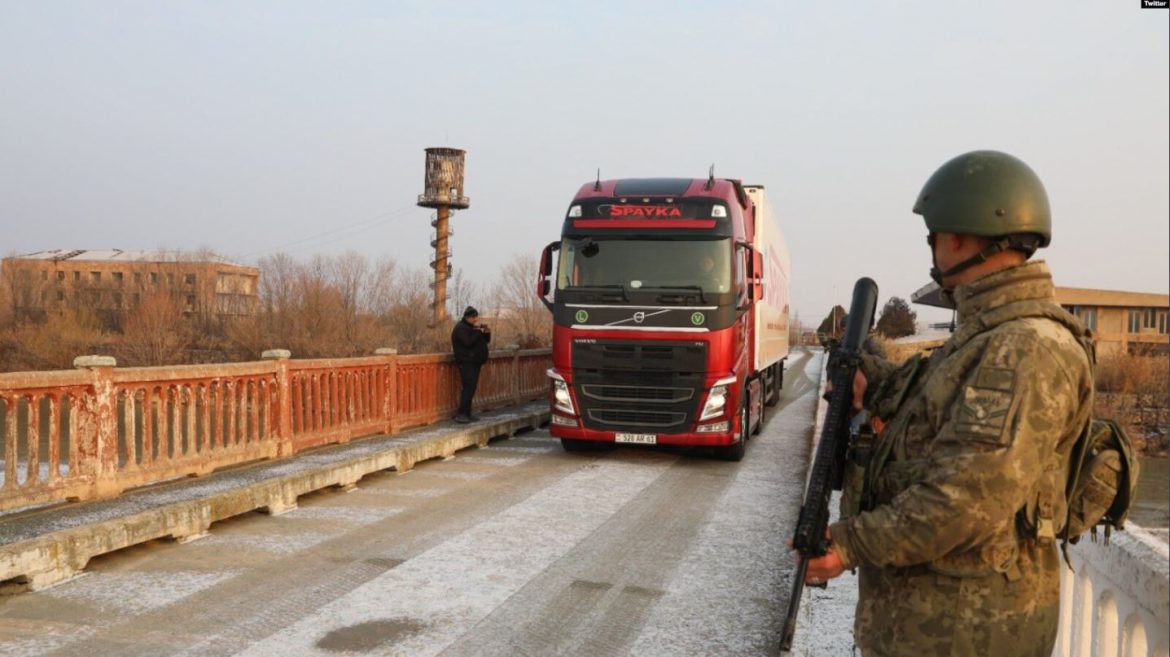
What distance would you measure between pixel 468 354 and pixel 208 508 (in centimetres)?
688

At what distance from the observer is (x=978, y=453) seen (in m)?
2.14

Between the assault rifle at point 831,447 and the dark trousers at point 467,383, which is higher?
the assault rifle at point 831,447

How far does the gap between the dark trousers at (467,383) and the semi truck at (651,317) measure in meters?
2.85

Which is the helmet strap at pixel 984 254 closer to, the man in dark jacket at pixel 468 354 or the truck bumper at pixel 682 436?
the truck bumper at pixel 682 436

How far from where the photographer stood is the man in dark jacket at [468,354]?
14.0 metres

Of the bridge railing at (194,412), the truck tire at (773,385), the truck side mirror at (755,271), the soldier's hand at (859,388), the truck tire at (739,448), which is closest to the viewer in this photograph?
the soldier's hand at (859,388)

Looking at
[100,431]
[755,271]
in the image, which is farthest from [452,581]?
[755,271]

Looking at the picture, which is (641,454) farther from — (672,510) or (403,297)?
(403,297)

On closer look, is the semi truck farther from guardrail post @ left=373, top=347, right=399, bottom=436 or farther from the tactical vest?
the tactical vest

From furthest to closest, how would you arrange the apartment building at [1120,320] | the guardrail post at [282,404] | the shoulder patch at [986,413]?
the apartment building at [1120,320], the guardrail post at [282,404], the shoulder patch at [986,413]

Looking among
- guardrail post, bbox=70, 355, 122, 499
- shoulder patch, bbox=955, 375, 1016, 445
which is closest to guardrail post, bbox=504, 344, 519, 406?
guardrail post, bbox=70, 355, 122, 499

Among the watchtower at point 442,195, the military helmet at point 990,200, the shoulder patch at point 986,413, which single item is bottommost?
the shoulder patch at point 986,413

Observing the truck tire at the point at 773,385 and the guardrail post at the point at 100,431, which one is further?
the truck tire at the point at 773,385

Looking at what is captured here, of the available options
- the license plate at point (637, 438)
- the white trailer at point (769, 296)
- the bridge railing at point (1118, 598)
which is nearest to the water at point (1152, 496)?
the white trailer at point (769, 296)
